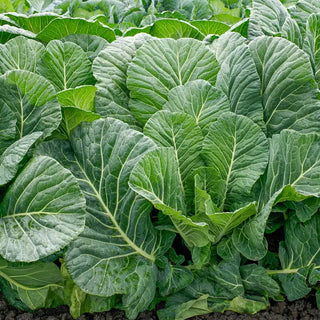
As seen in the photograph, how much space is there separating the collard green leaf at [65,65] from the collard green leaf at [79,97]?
0.63ft

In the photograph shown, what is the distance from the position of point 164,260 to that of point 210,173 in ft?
1.44

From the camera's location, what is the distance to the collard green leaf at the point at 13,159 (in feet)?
5.90

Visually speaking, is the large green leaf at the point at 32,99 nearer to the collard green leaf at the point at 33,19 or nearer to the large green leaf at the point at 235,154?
the large green leaf at the point at 235,154

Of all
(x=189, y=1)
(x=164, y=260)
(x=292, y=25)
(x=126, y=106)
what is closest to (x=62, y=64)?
(x=126, y=106)

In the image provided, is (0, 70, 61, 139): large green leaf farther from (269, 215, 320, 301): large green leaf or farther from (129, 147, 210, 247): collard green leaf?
(269, 215, 320, 301): large green leaf

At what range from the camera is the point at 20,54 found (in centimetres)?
221

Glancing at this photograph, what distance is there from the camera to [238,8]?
435 cm

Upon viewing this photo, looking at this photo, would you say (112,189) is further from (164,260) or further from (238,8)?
(238,8)

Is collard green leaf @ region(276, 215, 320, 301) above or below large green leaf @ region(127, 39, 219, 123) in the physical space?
below

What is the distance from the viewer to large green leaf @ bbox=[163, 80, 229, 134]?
2.09m

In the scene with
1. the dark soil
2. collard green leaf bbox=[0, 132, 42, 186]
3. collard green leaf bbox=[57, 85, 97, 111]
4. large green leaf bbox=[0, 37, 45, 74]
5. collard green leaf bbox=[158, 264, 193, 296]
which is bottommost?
the dark soil

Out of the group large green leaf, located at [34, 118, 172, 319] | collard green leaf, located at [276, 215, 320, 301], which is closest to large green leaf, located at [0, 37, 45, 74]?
large green leaf, located at [34, 118, 172, 319]

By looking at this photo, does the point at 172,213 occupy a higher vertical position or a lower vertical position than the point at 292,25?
lower

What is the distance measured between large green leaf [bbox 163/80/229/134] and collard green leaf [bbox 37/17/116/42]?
0.68 meters
